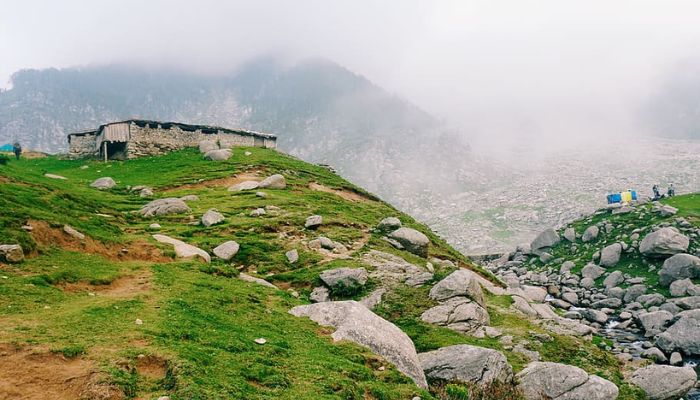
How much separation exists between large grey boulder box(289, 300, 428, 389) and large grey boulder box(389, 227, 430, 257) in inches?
682

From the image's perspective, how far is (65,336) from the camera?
12.8 m

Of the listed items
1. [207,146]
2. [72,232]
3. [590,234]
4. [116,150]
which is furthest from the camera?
[590,234]

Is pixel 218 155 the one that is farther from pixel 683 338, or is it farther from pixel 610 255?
pixel 610 255

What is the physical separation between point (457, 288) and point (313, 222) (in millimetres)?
14619

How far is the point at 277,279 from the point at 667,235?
176ft

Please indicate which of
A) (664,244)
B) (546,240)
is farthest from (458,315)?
(546,240)

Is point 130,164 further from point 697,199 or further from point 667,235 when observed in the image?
point 697,199

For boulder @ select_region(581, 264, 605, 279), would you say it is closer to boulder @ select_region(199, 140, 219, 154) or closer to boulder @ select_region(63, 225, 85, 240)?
boulder @ select_region(199, 140, 219, 154)

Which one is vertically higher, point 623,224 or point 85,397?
point 85,397

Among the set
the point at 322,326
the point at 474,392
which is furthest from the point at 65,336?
the point at 474,392

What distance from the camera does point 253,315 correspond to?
18844mm

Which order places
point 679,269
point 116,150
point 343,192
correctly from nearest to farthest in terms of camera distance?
point 679,269 < point 343,192 < point 116,150

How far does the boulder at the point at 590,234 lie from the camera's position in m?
72.2

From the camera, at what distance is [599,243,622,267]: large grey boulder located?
6150 centimetres
